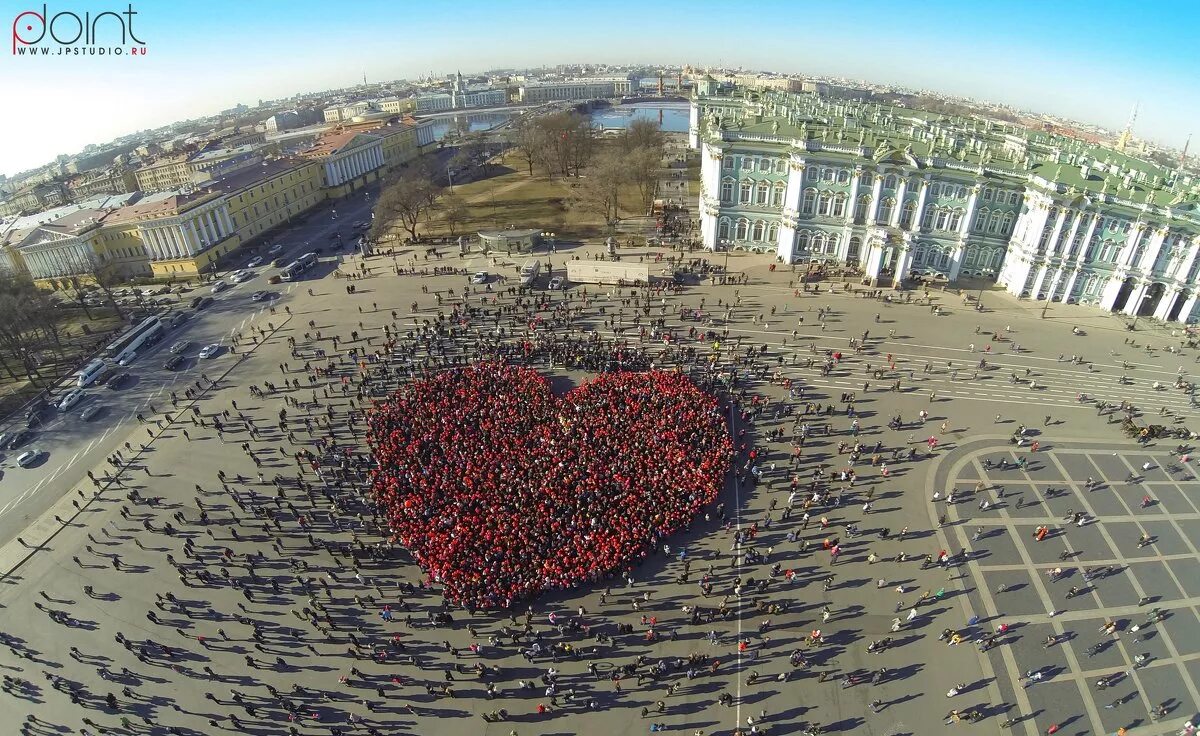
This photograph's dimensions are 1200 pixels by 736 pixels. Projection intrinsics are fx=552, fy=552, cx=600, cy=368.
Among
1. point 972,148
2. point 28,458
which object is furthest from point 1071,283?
point 28,458

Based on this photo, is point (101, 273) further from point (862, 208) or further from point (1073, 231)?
point (1073, 231)

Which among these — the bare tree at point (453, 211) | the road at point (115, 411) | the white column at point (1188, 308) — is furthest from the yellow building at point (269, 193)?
the white column at point (1188, 308)

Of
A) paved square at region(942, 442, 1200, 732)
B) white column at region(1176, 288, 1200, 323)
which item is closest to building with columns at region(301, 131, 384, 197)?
paved square at region(942, 442, 1200, 732)

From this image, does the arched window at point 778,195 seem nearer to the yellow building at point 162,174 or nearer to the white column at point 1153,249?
the white column at point 1153,249

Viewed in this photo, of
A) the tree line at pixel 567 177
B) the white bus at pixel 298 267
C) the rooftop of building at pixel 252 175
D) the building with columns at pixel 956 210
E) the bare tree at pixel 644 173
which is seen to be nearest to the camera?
the building with columns at pixel 956 210

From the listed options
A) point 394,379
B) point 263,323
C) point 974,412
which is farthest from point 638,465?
point 263,323

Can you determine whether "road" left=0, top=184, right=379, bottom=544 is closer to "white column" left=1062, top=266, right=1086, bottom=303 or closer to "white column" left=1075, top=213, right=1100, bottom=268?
"white column" left=1062, top=266, right=1086, bottom=303
